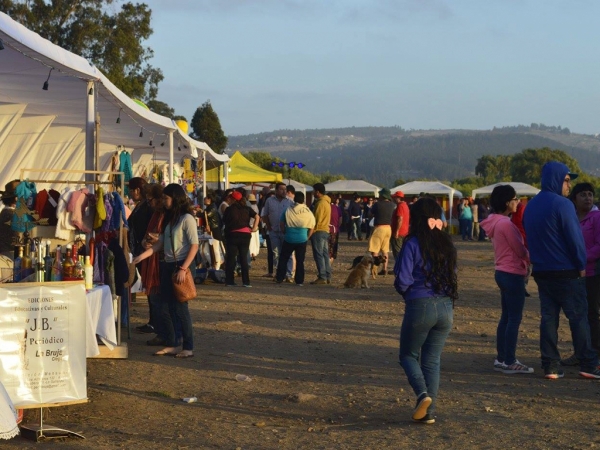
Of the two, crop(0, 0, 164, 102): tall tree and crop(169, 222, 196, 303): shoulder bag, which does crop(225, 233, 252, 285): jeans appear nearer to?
crop(169, 222, 196, 303): shoulder bag

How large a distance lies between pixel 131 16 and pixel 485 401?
42.5 m

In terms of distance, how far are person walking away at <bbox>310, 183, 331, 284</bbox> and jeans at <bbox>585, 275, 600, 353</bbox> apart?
8.43 meters

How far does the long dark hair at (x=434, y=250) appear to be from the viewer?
6.74 meters

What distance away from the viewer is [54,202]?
9234mm

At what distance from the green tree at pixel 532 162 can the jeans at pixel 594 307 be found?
11364cm

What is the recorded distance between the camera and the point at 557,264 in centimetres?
847

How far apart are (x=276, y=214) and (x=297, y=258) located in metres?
1.25

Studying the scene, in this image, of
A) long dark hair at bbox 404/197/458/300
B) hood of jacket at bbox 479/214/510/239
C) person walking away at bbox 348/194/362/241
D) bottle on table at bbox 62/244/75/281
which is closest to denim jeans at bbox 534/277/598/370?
hood of jacket at bbox 479/214/510/239

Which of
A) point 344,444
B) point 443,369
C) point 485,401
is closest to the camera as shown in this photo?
point 344,444

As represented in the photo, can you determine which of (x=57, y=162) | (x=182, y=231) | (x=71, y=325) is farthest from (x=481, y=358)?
(x=57, y=162)

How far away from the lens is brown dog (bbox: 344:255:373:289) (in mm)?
17406

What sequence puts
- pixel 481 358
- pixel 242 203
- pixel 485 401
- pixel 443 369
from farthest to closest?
pixel 242 203 → pixel 481 358 → pixel 443 369 → pixel 485 401

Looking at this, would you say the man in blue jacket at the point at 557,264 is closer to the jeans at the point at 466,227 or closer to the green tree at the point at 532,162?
the jeans at the point at 466,227

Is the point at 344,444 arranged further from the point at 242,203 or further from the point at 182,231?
the point at 242,203
